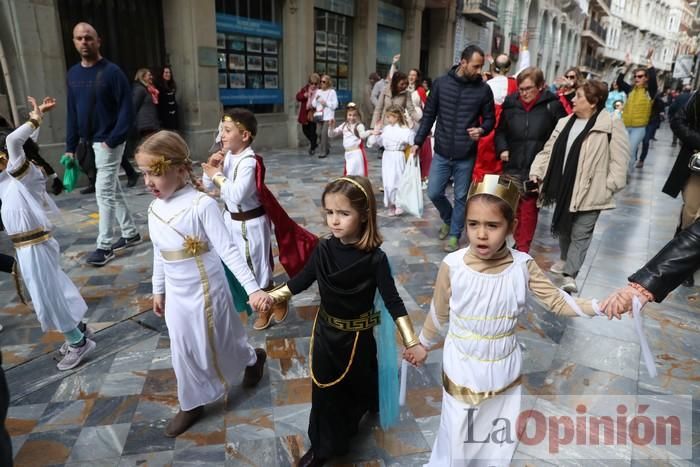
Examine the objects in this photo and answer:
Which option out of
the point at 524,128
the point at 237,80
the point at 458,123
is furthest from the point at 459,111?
the point at 237,80

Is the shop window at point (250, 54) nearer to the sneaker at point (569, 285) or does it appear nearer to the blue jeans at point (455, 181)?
the blue jeans at point (455, 181)

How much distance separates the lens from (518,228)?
4.94 metres

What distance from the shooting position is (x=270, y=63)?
12195mm

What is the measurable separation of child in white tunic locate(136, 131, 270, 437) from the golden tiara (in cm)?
110

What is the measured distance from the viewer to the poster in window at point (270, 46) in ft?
39.1

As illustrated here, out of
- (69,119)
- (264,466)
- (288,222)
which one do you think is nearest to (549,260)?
(288,222)

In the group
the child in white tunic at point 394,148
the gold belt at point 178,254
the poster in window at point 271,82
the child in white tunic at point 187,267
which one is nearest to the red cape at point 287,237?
the child in white tunic at point 187,267

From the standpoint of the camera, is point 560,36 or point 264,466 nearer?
point 264,466

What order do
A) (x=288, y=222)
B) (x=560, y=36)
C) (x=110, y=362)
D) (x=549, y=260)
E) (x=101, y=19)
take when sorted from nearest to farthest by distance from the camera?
(x=110, y=362), (x=288, y=222), (x=549, y=260), (x=101, y=19), (x=560, y=36)

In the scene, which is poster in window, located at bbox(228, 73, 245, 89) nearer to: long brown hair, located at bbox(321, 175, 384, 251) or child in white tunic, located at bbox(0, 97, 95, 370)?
child in white tunic, located at bbox(0, 97, 95, 370)

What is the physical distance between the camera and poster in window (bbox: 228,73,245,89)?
11.2m

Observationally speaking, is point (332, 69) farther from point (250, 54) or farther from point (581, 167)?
point (581, 167)

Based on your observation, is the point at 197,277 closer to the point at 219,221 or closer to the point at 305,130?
the point at 219,221

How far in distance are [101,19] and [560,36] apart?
3664 centimetres
